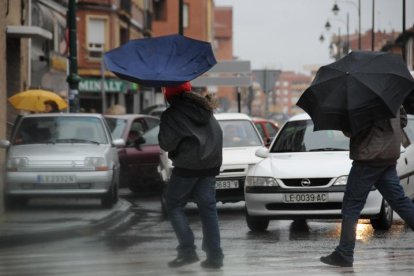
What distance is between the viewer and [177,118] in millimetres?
10266

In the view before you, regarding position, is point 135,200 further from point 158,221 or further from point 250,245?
point 250,245

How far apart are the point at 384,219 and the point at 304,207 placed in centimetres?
104

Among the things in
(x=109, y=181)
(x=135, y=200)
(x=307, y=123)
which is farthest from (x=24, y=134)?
(x=307, y=123)

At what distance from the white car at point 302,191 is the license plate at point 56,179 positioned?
162 inches

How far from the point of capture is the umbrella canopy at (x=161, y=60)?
1024cm

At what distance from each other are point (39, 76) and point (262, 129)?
34.3ft

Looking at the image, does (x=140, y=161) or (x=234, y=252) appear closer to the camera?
(x=234, y=252)

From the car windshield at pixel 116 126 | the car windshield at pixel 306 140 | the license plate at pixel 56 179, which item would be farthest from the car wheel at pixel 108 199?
the car windshield at pixel 116 126

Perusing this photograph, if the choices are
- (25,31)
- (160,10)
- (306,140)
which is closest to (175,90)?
(306,140)

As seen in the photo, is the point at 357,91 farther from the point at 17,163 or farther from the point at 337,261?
the point at 17,163

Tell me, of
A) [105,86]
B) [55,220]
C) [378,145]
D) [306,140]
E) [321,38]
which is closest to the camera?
[378,145]

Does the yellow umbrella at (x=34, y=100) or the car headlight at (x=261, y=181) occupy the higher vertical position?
the yellow umbrella at (x=34, y=100)

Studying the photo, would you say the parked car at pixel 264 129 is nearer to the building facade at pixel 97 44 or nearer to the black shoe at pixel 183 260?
the black shoe at pixel 183 260

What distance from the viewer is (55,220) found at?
15406 mm
